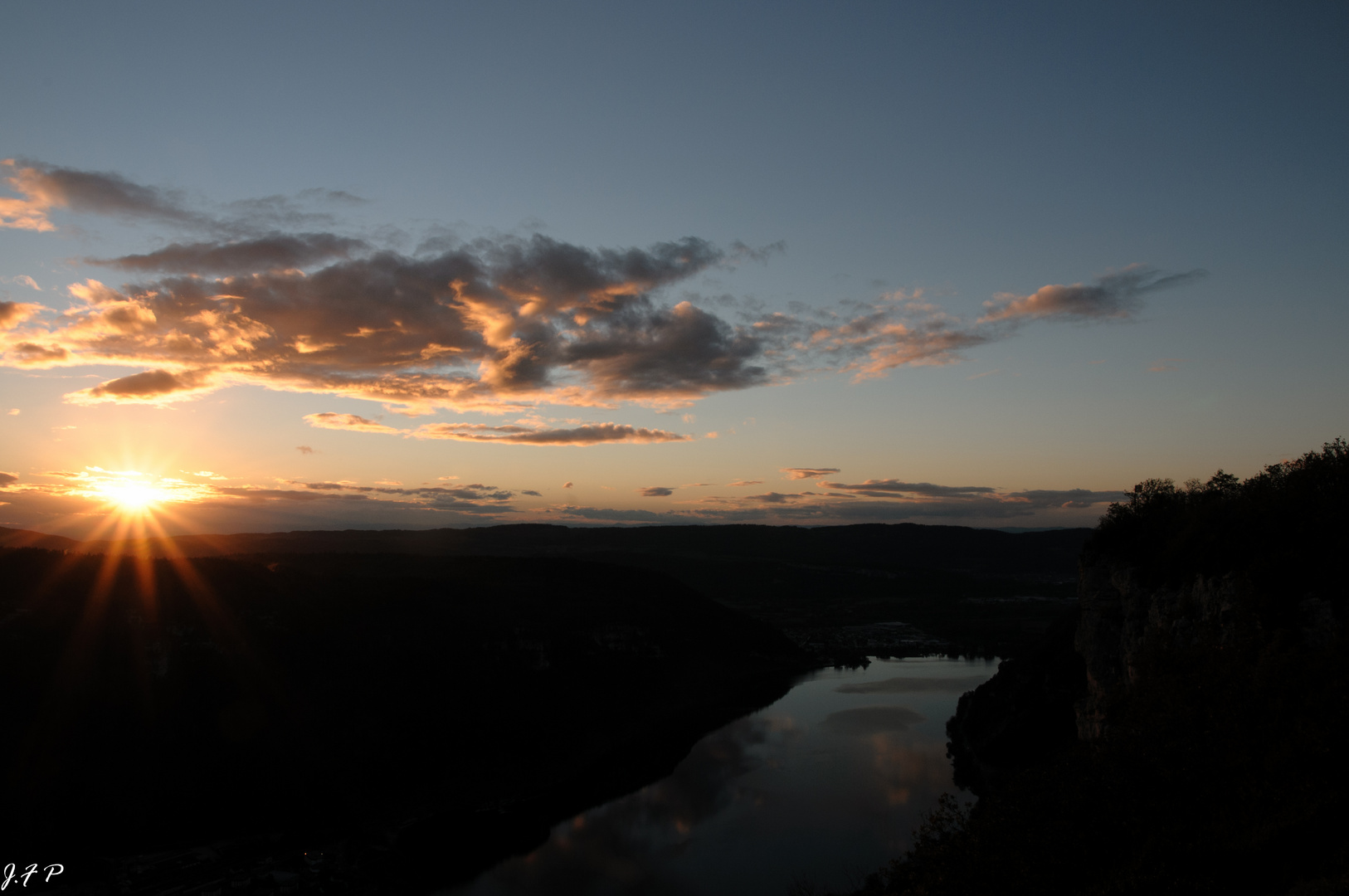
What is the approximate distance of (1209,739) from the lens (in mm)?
20625

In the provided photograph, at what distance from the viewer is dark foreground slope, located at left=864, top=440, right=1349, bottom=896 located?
15.8 metres

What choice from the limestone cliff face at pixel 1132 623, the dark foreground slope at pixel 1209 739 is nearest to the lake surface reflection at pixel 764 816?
the limestone cliff face at pixel 1132 623

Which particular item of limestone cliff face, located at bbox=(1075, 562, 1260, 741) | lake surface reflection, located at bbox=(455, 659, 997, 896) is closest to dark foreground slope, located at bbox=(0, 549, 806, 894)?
lake surface reflection, located at bbox=(455, 659, 997, 896)

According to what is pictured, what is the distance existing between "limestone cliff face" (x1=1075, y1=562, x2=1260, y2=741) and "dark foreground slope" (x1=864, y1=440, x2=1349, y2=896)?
10 cm

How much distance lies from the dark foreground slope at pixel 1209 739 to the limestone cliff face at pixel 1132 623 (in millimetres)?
101

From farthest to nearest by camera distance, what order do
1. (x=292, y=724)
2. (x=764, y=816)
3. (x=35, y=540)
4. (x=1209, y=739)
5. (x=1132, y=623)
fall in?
(x=35, y=540) → (x=292, y=724) → (x=764, y=816) → (x=1132, y=623) → (x=1209, y=739)

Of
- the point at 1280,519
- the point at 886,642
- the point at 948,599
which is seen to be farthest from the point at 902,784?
the point at 948,599

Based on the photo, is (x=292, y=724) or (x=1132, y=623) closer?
(x=1132, y=623)

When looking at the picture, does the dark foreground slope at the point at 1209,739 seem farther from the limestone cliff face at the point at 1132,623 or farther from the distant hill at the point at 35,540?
the distant hill at the point at 35,540

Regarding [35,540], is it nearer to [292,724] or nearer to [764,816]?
[292,724]

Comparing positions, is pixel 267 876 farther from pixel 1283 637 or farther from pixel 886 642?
pixel 886 642

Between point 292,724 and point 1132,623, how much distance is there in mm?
57399

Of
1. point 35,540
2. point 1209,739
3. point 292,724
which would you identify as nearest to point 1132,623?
point 1209,739

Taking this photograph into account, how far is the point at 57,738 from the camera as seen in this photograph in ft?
159
